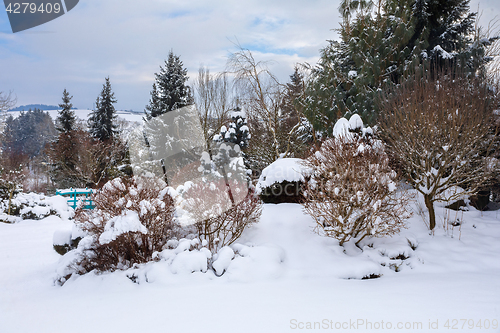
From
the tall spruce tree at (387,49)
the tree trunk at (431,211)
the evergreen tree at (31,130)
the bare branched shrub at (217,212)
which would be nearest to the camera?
the bare branched shrub at (217,212)

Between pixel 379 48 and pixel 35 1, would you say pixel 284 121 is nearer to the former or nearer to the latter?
pixel 379 48

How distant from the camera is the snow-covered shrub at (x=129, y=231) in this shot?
448 centimetres

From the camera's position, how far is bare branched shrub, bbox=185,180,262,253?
201 inches

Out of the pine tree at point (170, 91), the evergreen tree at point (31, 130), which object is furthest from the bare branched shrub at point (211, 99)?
the evergreen tree at point (31, 130)

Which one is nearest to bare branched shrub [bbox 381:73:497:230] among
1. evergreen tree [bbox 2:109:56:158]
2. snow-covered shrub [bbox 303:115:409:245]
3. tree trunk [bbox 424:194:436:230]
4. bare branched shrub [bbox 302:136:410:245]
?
tree trunk [bbox 424:194:436:230]

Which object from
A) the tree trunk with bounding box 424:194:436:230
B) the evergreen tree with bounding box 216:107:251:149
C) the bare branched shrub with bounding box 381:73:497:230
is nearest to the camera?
the bare branched shrub with bounding box 381:73:497:230

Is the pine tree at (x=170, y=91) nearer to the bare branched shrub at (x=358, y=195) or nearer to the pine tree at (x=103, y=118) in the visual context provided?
the pine tree at (x=103, y=118)

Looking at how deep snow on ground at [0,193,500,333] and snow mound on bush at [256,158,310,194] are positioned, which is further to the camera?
snow mound on bush at [256,158,310,194]

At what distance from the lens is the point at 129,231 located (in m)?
4.29

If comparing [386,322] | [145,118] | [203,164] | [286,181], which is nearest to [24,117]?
[145,118]

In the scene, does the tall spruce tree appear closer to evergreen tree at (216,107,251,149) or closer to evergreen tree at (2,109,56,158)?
evergreen tree at (216,107,251,149)

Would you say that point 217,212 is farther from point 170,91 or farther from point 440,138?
point 170,91

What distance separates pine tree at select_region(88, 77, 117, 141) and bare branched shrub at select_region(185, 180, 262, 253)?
63.4 ft

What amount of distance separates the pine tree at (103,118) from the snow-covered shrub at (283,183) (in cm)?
1867
